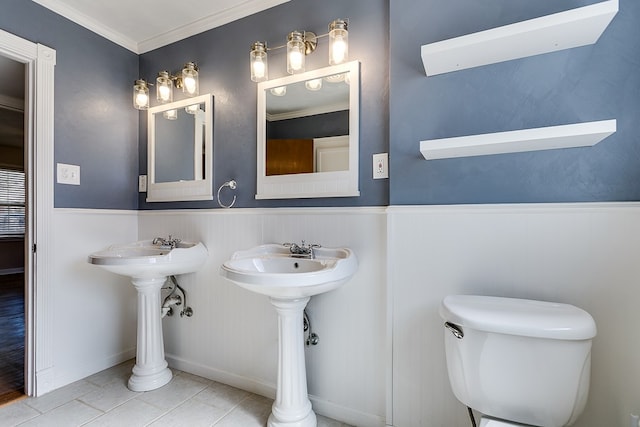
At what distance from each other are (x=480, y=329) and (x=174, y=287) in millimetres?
1892

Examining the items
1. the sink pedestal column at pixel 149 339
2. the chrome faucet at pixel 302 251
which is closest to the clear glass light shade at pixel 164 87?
the sink pedestal column at pixel 149 339

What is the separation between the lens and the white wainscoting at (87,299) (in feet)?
6.06

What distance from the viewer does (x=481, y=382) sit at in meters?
0.98

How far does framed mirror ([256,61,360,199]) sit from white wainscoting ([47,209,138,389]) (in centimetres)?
119

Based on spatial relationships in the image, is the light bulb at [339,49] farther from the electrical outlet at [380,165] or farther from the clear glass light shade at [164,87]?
the clear glass light shade at [164,87]

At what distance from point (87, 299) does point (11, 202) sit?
4.82m

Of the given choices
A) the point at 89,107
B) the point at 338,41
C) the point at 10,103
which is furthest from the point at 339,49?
the point at 10,103

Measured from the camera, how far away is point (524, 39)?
1.08 metres

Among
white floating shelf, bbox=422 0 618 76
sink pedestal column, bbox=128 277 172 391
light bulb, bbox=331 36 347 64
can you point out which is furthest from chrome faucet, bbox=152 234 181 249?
white floating shelf, bbox=422 0 618 76

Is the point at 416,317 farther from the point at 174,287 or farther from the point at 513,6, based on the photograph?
the point at 174,287

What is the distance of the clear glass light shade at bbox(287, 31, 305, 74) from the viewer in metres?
1.57

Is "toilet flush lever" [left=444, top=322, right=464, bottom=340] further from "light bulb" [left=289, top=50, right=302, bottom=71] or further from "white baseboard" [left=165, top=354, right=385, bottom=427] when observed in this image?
"light bulb" [left=289, top=50, right=302, bottom=71]

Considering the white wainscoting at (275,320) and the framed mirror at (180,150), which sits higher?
the framed mirror at (180,150)

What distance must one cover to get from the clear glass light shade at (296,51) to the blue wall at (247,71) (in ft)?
0.34
